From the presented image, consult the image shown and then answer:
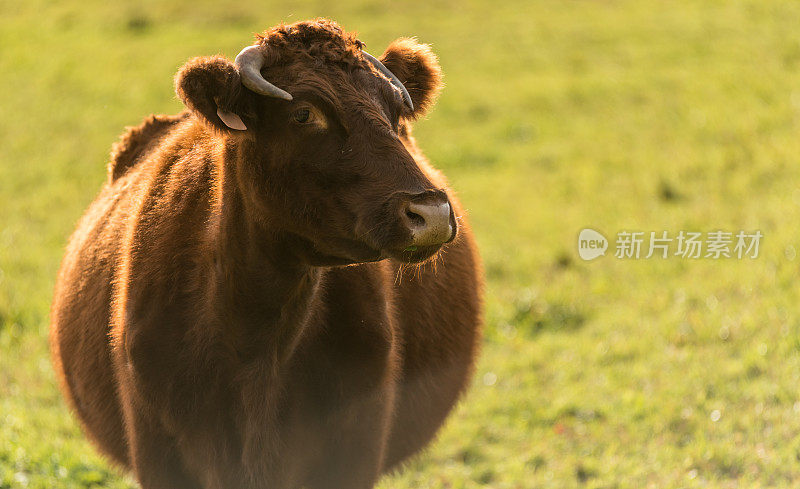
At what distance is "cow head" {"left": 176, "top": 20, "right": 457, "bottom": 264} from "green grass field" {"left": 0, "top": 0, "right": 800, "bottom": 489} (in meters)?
3.32

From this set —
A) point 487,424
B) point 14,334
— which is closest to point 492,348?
point 487,424

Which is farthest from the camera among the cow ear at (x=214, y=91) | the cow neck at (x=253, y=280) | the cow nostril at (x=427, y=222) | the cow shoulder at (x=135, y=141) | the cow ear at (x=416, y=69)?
the cow shoulder at (x=135, y=141)

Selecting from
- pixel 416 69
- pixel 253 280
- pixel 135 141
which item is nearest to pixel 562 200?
pixel 135 141

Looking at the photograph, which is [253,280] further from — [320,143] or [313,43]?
[313,43]

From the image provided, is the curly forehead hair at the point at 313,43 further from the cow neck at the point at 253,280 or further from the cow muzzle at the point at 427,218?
the cow muzzle at the point at 427,218

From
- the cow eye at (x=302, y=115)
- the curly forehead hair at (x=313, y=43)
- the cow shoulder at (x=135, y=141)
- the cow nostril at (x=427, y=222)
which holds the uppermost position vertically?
the curly forehead hair at (x=313, y=43)

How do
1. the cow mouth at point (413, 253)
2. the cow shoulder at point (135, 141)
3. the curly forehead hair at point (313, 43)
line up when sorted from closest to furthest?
the cow mouth at point (413, 253), the curly forehead hair at point (313, 43), the cow shoulder at point (135, 141)

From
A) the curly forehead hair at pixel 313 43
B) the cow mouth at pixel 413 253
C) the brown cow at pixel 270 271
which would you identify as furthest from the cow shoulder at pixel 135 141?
the cow mouth at pixel 413 253

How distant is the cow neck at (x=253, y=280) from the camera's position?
4.00m

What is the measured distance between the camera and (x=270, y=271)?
4023 millimetres

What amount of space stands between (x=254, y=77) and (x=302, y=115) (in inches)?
8.6

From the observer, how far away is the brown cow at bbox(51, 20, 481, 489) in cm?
366

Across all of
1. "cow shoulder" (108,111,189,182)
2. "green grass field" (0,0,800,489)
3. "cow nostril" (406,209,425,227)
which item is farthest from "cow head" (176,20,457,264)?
"green grass field" (0,0,800,489)

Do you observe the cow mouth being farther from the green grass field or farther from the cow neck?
the green grass field
